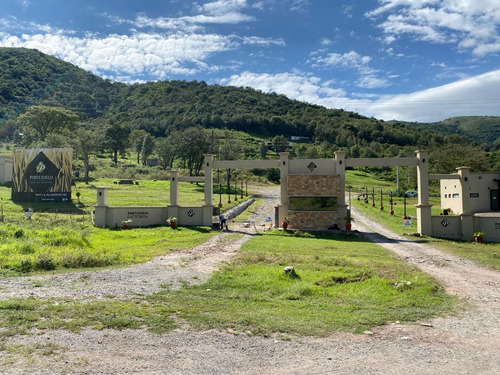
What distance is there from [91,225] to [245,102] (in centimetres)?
14650

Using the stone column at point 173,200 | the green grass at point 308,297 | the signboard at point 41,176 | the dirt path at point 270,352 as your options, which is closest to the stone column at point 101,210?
the stone column at point 173,200

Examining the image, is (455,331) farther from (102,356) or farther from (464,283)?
(102,356)

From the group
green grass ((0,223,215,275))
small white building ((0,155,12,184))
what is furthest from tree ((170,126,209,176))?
green grass ((0,223,215,275))

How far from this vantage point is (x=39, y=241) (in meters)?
16.4

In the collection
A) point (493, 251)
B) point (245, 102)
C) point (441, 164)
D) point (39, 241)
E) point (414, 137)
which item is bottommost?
point (493, 251)

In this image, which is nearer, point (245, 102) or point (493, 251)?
point (493, 251)

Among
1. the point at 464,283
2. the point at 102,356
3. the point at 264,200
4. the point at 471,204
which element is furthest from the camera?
the point at 264,200

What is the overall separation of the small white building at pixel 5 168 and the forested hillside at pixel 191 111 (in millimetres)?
36542

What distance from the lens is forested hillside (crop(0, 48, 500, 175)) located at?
119000mm

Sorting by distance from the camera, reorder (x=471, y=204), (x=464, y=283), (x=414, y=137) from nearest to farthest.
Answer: (x=464, y=283) → (x=471, y=204) → (x=414, y=137)

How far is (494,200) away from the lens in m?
30.4

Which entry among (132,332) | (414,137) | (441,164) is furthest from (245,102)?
(132,332)

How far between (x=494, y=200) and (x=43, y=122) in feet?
230

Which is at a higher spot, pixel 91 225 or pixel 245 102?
pixel 245 102
